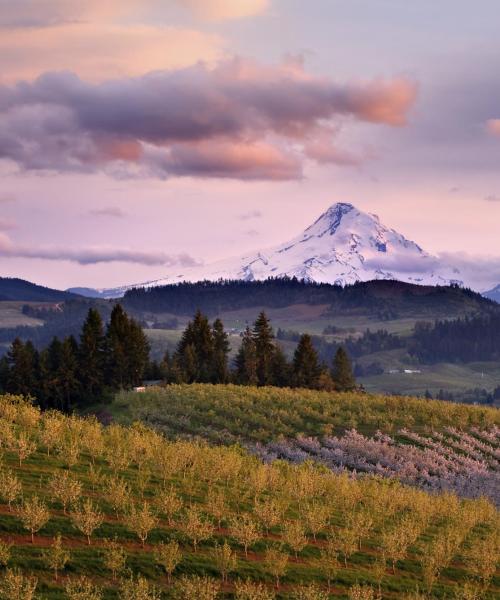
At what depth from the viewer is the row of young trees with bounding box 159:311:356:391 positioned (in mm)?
114875

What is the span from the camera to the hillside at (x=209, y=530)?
84.6 ft

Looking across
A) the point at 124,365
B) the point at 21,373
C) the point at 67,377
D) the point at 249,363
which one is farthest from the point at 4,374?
the point at 249,363

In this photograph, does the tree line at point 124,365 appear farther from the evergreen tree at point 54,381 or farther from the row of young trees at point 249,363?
the row of young trees at point 249,363

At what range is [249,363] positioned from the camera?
115375 millimetres

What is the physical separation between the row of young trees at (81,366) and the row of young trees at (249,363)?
732 cm

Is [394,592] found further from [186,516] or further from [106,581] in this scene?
[106,581]

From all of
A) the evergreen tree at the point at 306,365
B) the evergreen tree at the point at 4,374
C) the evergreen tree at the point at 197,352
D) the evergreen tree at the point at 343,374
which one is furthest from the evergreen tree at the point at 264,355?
the evergreen tree at the point at 4,374

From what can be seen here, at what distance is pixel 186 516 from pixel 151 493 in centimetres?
358

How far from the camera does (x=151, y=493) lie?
34.7m

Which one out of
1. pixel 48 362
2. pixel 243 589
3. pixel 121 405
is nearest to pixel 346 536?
pixel 243 589

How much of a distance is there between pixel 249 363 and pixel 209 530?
281 ft

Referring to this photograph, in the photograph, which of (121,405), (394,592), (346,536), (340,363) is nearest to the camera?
(394,592)

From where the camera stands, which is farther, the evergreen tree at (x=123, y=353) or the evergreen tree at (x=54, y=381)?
the evergreen tree at (x=123, y=353)

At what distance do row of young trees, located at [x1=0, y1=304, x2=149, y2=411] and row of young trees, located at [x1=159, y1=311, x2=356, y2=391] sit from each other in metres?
7.32
